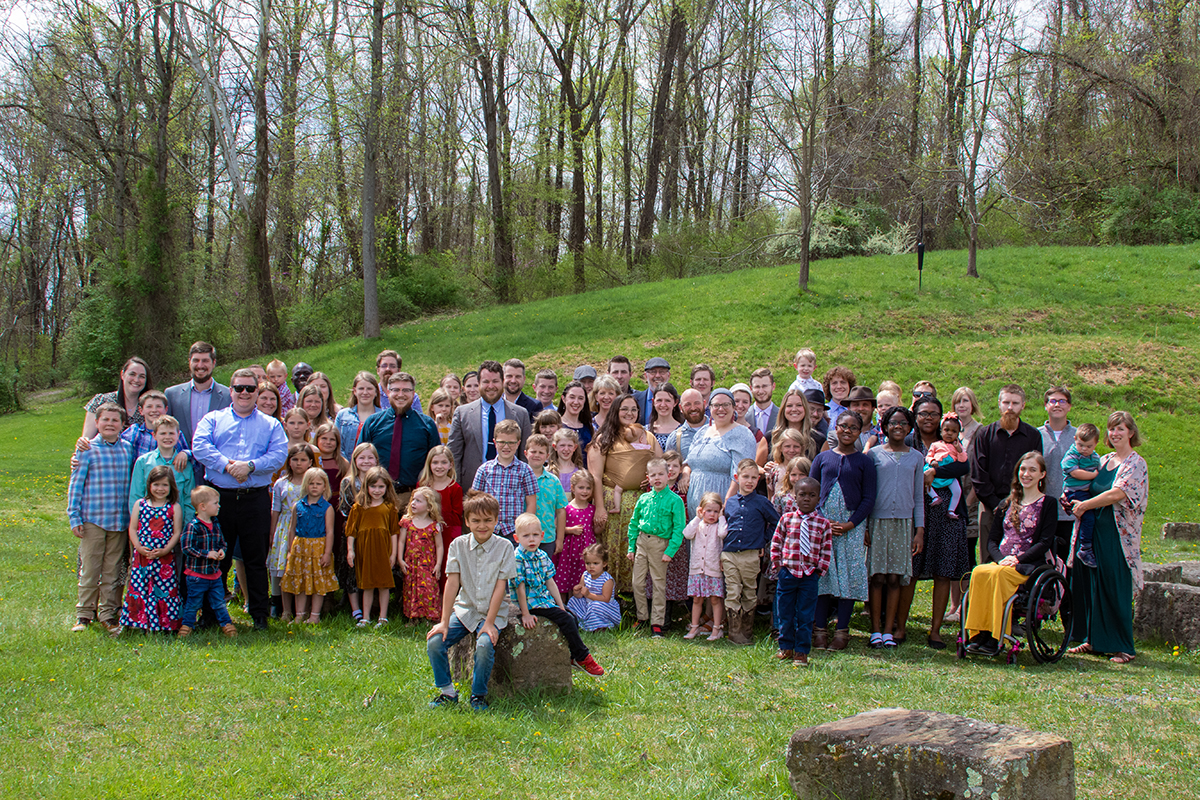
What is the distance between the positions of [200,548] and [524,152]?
29328 mm

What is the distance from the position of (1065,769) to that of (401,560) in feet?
15.5

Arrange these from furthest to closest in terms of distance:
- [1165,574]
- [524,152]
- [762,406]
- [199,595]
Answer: [524,152] < [762,406] < [1165,574] < [199,595]

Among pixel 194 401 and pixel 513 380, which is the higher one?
pixel 513 380

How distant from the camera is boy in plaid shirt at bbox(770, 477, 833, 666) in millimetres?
5816

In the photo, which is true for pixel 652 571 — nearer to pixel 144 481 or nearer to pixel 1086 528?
pixel 1086 528

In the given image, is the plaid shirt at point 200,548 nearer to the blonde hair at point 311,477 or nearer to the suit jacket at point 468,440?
the blonde hair at point 311,477

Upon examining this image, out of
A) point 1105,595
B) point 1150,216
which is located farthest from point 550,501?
point 1150,216

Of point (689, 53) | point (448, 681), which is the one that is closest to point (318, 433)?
point (448, 681)

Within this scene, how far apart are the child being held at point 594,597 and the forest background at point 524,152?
15368mm

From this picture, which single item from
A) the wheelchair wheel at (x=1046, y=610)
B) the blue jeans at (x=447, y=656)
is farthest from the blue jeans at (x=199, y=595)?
the wheelchair wheel at (x=1046, y=610)

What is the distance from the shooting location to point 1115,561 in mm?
6184

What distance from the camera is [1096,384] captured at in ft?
49.5

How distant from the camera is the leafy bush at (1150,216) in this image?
26.2m

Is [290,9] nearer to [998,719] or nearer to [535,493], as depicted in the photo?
[535,493]
